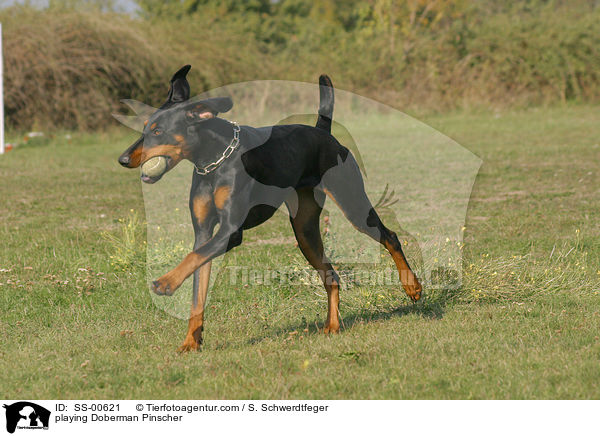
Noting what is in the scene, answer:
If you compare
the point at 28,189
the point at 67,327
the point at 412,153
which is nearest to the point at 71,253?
the point at 67,327

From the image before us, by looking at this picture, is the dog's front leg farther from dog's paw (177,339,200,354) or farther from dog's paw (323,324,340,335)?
dog's paw (323,324,340,335)

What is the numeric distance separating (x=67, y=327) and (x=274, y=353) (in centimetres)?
186

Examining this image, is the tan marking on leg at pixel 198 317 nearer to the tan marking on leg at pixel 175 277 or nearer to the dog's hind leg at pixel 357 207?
the tan marking on leg at pixel 175 277

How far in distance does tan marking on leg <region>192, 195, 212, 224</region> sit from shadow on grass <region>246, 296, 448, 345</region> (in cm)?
104

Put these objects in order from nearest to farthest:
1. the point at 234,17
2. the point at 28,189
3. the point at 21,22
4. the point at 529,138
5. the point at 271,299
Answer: the point at 271,299 → the point at 28,189 → the point at 529,138 → the point at 21,22 → the point at 234,17

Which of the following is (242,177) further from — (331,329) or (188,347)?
(331,329)

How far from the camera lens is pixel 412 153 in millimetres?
17156

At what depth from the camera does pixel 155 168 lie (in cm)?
454

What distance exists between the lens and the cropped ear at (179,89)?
474 centimetres

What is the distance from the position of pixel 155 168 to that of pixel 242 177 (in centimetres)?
55

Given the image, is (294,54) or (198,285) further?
(294,54)

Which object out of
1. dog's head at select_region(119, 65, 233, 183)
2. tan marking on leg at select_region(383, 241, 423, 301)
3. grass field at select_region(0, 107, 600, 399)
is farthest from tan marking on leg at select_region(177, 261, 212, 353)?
tan marking on leg at select_region(383, 241, 423, 301)

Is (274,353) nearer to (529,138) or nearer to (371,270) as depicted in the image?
(371,270)
